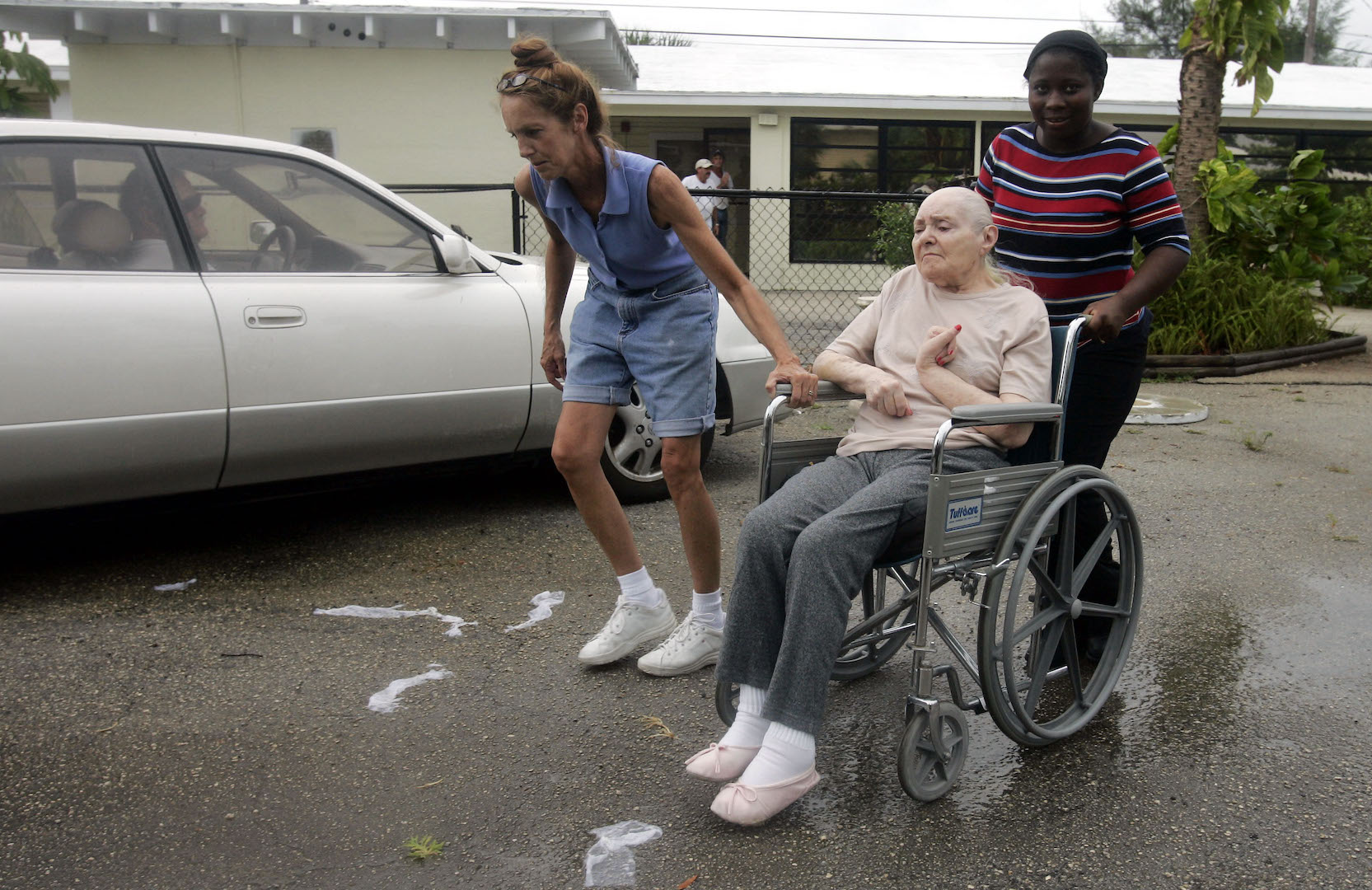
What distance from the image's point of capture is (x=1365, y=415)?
25.5 ft

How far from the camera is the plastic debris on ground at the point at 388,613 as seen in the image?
157 inches

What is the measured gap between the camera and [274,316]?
14.3 ft

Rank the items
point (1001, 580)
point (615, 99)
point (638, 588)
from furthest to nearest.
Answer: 1. point (615, 99)
2. point (638, 588)
3. point (1001, 580)

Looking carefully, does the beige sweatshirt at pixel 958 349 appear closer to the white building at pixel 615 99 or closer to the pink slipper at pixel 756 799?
the pink slipper at pixel 756 799

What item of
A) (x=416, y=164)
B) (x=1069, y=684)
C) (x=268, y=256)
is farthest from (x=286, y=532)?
(x=416, y=164)

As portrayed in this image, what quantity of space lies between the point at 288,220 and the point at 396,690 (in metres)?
2.13

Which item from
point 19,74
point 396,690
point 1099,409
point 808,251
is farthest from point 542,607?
point 19,74

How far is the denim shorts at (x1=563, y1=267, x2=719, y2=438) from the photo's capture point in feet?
11.0

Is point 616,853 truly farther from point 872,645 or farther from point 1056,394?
point 1056,394

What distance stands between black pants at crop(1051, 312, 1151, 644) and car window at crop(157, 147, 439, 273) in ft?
8.95

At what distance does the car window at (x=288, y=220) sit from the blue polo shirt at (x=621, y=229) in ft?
5.08

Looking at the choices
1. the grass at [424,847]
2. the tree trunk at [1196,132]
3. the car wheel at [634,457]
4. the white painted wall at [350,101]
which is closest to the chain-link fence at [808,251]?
the white painted wall at [350,101]

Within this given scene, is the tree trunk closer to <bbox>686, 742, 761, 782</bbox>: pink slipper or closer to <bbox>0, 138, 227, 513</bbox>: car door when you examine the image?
<bbox>0, 138, 227, 513</bbox>: car door

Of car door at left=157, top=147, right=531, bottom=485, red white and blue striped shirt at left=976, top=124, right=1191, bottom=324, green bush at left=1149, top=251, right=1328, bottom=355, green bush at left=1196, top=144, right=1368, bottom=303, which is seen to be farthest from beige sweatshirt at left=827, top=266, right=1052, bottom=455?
green bush at left=1196, top=144, right=1368, bottom=303
